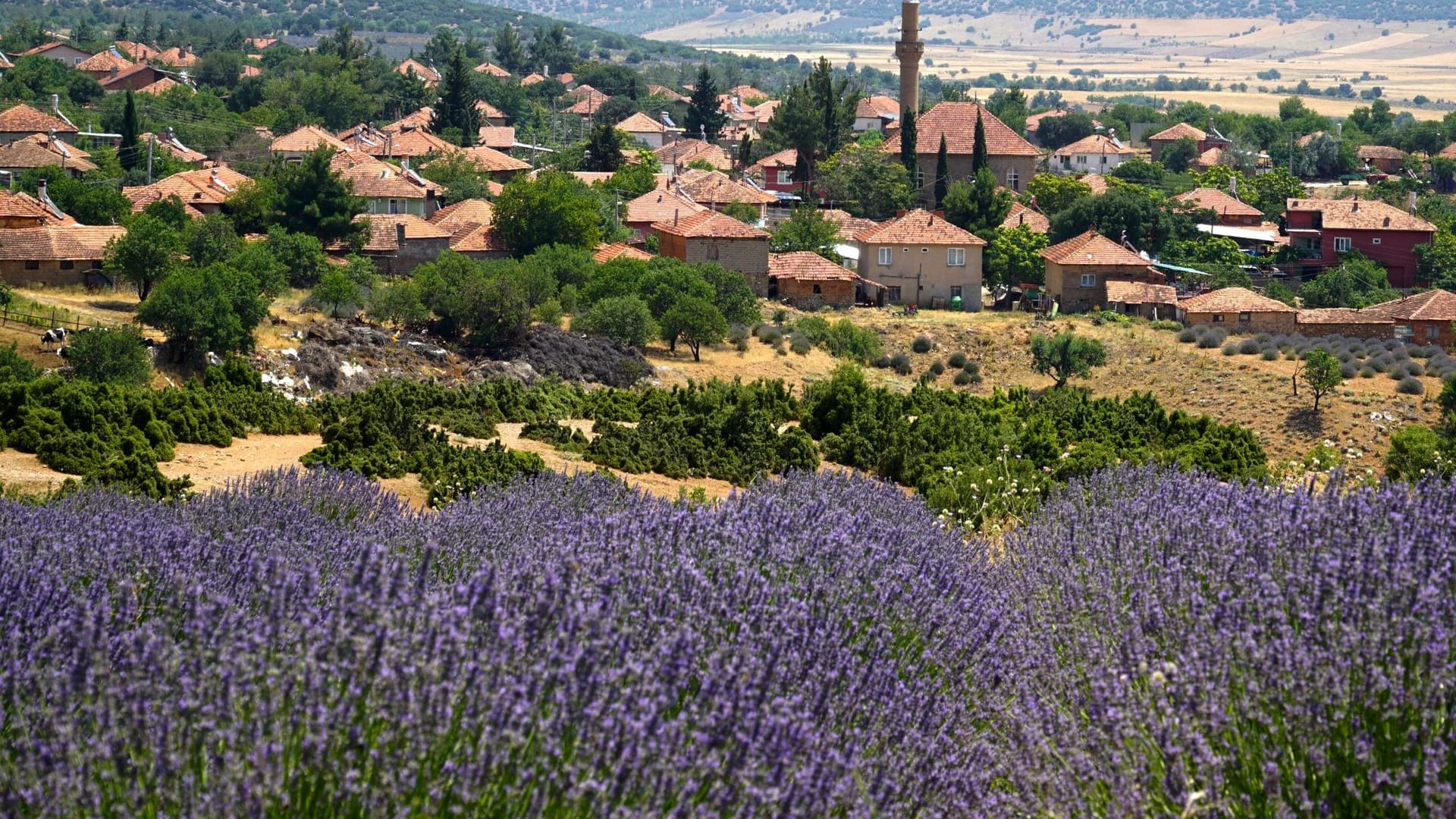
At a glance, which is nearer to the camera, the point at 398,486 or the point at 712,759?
the point at 712,759

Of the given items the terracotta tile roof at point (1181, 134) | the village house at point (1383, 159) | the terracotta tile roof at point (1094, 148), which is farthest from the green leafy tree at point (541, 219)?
the village house at point (1383, 159)

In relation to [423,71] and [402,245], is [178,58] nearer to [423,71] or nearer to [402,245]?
[423,71]

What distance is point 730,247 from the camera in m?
55.2

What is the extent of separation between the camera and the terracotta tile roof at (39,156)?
6444cm

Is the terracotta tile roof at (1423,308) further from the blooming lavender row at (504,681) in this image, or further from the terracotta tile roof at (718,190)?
the blooming lavender row at (504,681)

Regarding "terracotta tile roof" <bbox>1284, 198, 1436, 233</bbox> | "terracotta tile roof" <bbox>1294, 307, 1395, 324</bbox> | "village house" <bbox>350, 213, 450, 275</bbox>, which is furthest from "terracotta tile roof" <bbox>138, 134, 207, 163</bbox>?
"terracotta tile roof" <bbox>1284, 198, 1436, 233</bbox>

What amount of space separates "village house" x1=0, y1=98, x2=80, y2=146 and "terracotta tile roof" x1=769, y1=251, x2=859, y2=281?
36.1 meters

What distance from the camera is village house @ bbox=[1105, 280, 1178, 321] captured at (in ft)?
187

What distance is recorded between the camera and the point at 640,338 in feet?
137

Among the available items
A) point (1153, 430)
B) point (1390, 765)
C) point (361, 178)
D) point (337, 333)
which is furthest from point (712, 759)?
point (361, 178)

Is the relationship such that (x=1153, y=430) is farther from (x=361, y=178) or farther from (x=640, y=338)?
(x=361, y=178)

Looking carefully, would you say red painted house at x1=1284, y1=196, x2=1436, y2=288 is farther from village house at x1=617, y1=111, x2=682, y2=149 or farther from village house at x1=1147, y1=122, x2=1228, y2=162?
village house at x1=617, y1=111, x2=682, y2=149

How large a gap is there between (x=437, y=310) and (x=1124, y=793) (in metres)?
35.3

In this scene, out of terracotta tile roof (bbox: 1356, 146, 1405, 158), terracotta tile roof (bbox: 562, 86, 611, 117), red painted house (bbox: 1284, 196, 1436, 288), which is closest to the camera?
red painted house (bbox: 1284, 196, 1436, 288)
